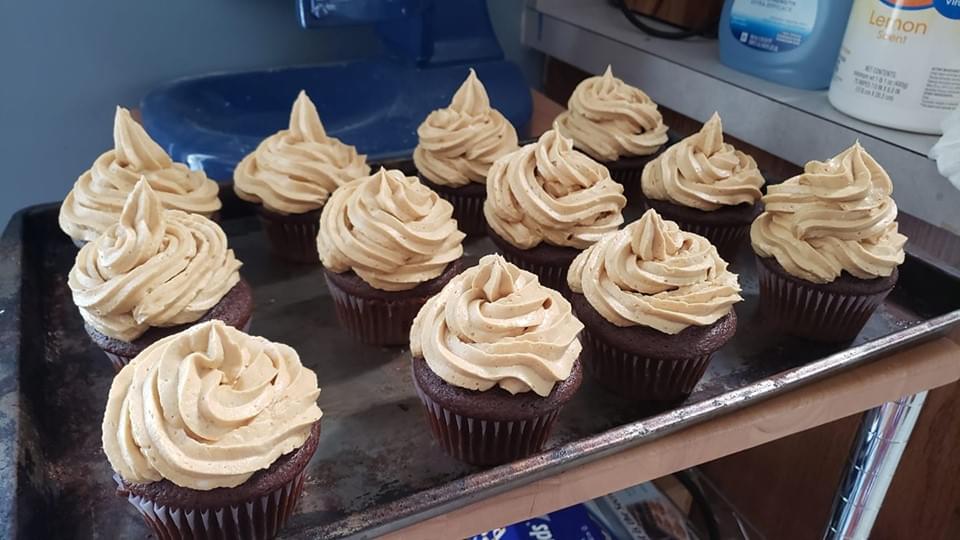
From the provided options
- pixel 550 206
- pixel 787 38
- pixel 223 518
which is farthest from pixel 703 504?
pixel 223 518

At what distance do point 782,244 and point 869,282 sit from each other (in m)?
0.16

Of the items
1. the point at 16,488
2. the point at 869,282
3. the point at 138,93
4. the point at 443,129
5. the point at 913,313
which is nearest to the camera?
the point at 16,488

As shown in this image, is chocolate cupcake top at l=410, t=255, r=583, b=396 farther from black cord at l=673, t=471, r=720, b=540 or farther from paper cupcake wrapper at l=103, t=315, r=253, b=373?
black cord at l=673, t=471, r=720, b=540

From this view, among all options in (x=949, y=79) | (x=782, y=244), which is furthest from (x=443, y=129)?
(x=949, y=79)

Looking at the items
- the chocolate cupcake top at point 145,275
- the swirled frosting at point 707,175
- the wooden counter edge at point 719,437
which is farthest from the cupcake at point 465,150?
the wooden counter edge at point 719,437

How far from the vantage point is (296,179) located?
64.1 inches

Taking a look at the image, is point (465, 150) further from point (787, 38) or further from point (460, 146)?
point (787, 38)

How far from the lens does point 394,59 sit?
2.29 metres

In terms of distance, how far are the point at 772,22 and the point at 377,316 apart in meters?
1.22

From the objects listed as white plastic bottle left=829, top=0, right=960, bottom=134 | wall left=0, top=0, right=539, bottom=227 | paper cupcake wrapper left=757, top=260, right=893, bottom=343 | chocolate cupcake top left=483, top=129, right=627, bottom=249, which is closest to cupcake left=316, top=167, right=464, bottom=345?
chocolate cupcake top left=483, top=129, right=627, bottom=249

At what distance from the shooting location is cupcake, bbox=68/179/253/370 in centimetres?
121

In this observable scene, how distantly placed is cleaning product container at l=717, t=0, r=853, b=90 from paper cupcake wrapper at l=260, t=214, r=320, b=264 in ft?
3.79

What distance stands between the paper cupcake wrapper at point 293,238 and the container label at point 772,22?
3.82 ft

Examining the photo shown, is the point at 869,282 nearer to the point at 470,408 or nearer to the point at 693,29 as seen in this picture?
the point at 470,408
